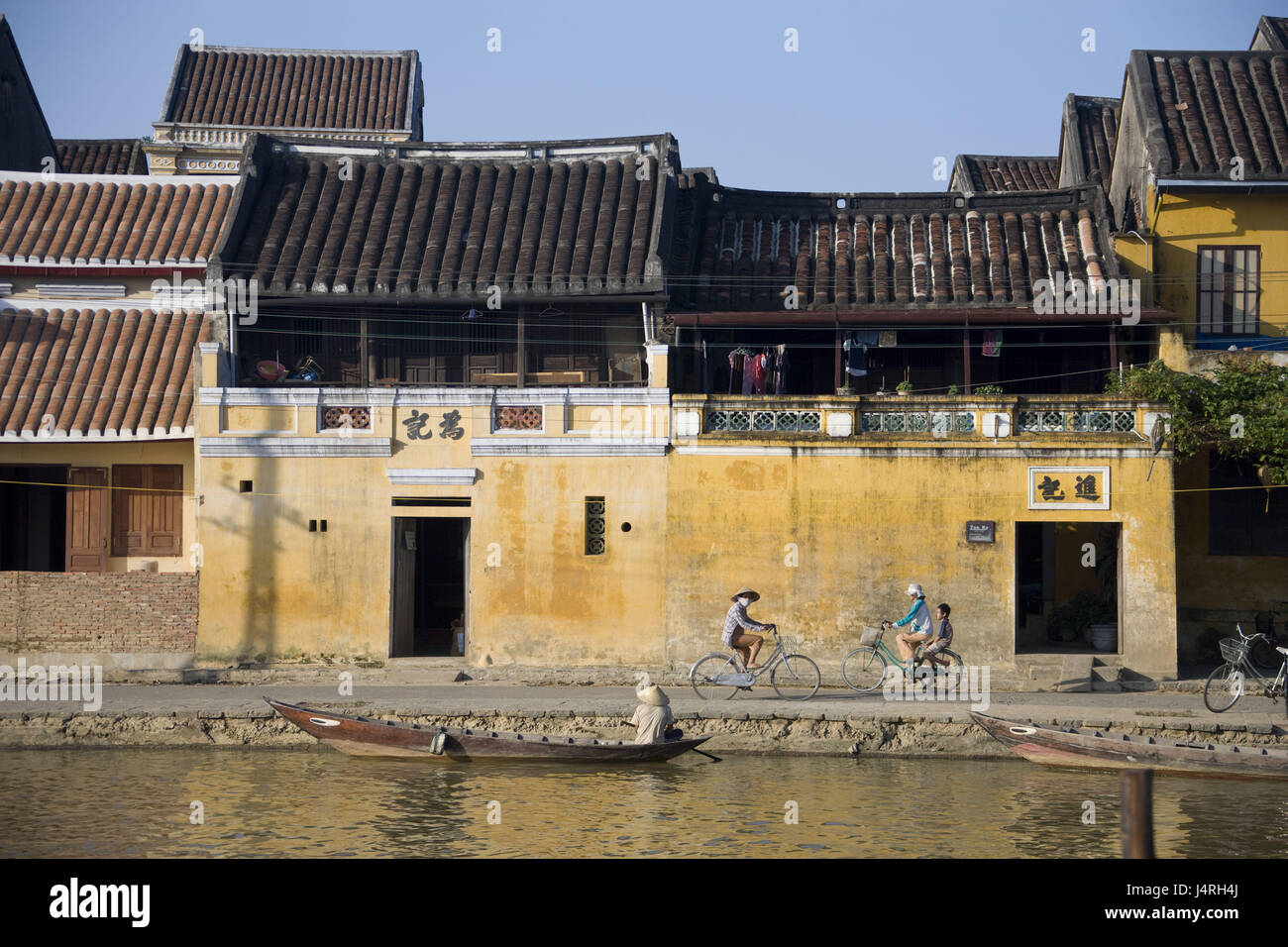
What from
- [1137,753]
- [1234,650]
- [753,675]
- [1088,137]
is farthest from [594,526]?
[1088,137]

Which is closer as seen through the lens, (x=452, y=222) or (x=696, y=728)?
(x=696, y=728)

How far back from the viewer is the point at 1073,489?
20656mm

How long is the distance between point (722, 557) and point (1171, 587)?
21.7 feet

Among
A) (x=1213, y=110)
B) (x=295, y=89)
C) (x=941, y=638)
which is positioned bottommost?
(x=941, y=638)

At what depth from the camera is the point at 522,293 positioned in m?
22.0

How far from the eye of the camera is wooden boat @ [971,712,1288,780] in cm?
1625

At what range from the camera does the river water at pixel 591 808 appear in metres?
13.8

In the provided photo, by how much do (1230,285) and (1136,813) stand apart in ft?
51.6

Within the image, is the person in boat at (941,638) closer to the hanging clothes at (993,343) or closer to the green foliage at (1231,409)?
the green foliage at (1231,409)

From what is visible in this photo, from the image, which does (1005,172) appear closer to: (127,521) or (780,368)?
(780,368)

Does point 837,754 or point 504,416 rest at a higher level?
point 504,416

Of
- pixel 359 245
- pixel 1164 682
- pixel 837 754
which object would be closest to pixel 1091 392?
pixel 1164 682

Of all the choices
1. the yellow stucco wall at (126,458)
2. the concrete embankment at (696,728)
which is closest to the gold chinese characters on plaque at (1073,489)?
the concrete embankment at (696,728)
